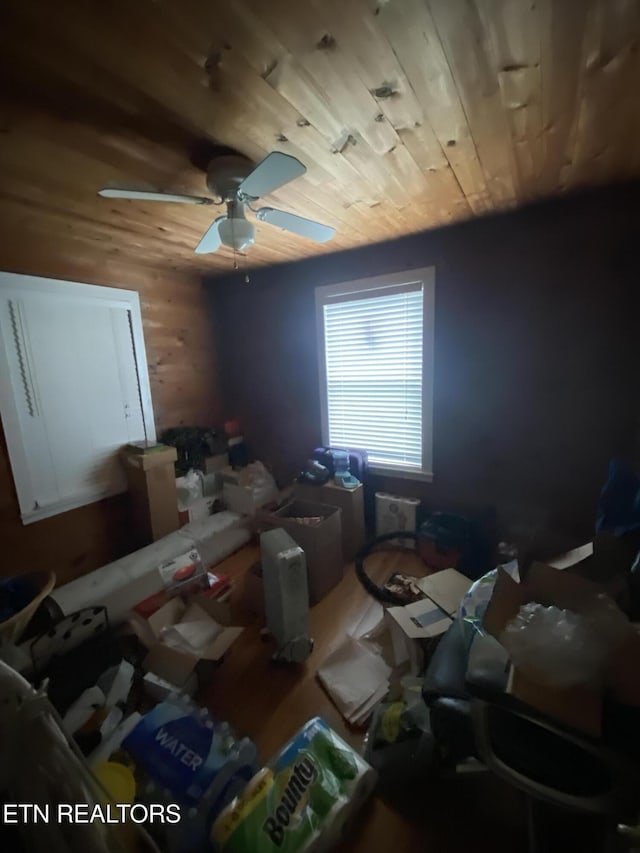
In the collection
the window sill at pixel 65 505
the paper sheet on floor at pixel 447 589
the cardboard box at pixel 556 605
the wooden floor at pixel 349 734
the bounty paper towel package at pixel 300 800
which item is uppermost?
the cardboard box at pixel 556 605

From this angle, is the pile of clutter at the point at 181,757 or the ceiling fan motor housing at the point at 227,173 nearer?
the pile of clutter at the point at 181,757

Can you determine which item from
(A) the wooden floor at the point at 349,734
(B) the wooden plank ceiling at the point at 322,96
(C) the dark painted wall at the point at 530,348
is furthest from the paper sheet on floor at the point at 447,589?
(B) the wooden plank ceiling at the point at 322,96

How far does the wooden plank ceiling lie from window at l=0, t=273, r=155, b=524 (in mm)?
645

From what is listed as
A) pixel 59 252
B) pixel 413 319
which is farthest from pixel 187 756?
pixel 59 252

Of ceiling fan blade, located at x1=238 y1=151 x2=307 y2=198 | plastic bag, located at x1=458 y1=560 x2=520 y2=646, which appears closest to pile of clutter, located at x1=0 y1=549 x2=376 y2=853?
plastic bag, located at x1=458 y1=560 x2=520 y2=646

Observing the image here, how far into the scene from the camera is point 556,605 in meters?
1.06

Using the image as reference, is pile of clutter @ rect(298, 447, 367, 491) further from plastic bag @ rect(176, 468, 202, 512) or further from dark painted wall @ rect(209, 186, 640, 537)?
plastic bag @ rect(176, 468, 202, 512)

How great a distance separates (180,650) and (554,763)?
1533mm

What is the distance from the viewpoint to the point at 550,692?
0.85 meters

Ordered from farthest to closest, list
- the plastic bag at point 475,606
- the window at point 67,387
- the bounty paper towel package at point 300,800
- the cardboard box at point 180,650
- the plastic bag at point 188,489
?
1. the plastic bag at point 188,489
2. the window at point 67,387
3. the cardboard box at point 180,650
4. the plastic bag at point 475,606
5. the bounty paper towel package at point 300,800

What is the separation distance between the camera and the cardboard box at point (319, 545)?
219 centimetres

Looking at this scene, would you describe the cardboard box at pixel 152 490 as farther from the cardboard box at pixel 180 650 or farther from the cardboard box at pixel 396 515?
the cardboard box at pixel 396 515

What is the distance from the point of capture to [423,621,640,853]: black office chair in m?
0.78

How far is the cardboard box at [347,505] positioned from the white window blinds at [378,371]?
1.43 ft
